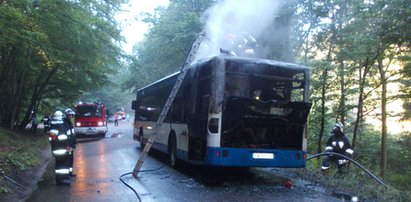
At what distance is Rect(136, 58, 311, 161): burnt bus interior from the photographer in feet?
29.6

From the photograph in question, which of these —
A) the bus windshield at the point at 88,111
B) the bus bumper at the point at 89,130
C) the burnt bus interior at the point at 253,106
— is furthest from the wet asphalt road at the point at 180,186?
the bus windshield at the point at 88,111

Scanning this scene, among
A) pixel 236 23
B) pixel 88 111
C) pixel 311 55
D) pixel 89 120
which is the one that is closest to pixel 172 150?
pixel 236 23

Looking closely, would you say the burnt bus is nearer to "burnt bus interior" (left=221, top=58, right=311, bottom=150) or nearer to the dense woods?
"burnt bus interior" (left=221, top=58, right=311, bottom=150)

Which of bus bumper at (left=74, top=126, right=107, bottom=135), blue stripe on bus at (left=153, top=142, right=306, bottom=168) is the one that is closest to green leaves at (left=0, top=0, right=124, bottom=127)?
bus bumper at (left=74, top=126, right=107, bottom=135)

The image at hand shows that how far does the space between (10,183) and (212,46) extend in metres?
9.30

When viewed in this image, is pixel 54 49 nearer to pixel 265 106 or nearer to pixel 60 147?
pixel 60 147

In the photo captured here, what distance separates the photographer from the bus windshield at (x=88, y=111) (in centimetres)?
2690

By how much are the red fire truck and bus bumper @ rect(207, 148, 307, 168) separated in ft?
64.2

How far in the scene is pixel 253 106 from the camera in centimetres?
888

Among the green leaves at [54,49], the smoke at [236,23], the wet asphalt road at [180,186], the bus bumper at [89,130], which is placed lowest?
the wet asphalt road at [180,186]

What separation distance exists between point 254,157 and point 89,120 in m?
19.9

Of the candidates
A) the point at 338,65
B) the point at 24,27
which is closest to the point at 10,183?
the point at 24,27

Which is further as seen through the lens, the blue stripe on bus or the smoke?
the smoke

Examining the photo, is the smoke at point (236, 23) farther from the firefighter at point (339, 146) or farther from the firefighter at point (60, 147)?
the firefighter at point (60, 147)
